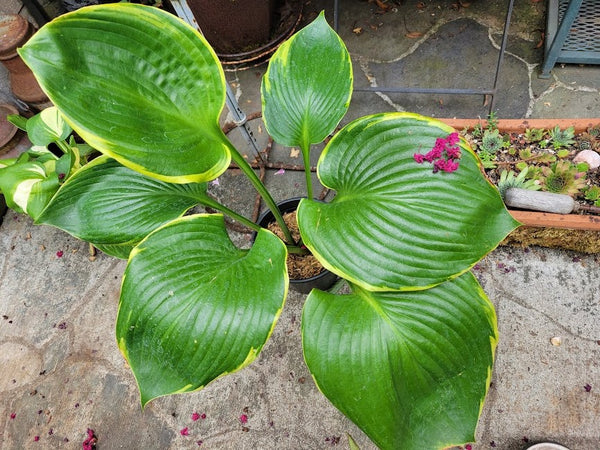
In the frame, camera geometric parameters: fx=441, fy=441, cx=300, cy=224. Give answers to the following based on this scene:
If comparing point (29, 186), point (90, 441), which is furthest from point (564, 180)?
point (90, 441)

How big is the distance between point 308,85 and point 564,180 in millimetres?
894

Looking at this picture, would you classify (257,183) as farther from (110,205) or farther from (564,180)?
(564,180)

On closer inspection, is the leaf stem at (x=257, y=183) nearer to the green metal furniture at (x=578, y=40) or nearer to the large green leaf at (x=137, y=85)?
the large green leaf at (x=137, y=85)

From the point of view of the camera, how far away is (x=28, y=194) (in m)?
1.24

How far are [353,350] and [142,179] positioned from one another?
62 cm

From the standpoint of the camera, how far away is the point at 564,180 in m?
1.38

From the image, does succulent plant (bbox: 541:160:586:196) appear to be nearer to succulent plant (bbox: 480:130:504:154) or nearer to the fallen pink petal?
succulent plant (bbox: 480:130:504:154)

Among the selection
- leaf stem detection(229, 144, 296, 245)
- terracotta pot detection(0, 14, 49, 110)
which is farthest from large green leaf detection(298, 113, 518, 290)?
terracotta pot detection(0, 14, 49, 110)

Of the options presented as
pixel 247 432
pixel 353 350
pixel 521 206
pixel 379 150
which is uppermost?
pixel 379 150

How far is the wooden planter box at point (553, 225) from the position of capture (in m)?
1.31

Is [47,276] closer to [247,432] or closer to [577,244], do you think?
[247,432]

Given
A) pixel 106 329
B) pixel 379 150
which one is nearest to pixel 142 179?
pixel 379 150

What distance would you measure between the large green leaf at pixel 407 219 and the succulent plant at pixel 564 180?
691 mm

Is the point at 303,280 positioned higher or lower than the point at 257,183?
lower
